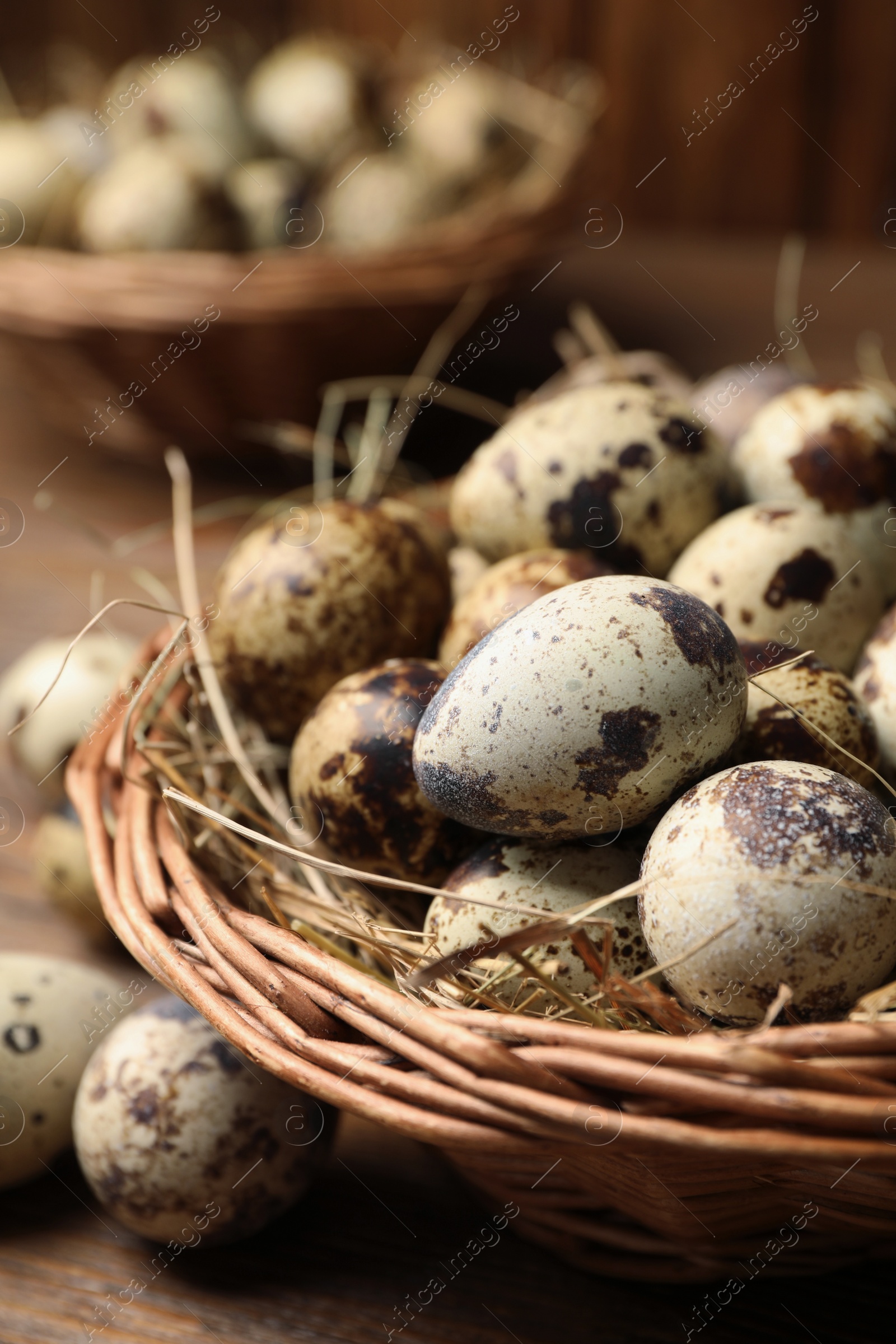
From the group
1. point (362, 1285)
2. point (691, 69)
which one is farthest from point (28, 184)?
point (691, 69)

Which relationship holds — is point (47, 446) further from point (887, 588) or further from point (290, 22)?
point (290, 22)

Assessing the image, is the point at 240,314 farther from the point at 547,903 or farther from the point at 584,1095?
the point at 584,1095

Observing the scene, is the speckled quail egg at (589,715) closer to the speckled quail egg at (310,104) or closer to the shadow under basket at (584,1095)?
the shadow under basket at (584,1095)

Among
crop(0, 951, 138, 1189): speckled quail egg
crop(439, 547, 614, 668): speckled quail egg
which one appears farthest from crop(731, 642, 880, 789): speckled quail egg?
crop(0, 951, 138, 1189): speckled quail egg

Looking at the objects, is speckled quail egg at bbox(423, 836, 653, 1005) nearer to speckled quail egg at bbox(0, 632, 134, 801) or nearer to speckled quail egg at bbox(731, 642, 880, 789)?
speckled quail egg at bbox(731, 642, 880, 789)

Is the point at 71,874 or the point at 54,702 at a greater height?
the point at 54,702

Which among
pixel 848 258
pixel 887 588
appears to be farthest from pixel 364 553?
pixel 848 258
